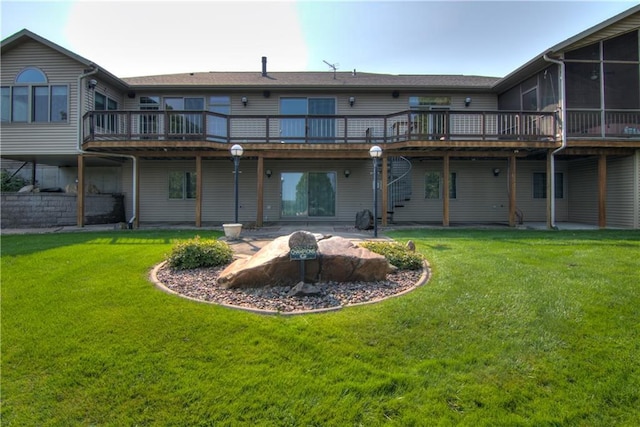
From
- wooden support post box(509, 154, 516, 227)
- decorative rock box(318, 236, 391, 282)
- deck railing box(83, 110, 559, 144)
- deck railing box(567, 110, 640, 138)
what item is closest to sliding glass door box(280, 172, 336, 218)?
deck railing box(83, 110, 559, 144)

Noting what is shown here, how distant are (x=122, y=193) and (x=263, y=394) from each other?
1430 centimetres

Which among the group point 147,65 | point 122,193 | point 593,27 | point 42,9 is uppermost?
point 147,65

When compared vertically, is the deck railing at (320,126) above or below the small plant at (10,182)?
above

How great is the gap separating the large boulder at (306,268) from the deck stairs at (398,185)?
28.5ft

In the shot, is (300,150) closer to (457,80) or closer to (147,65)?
(457,80)

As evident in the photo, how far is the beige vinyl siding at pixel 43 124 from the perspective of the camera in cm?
1209

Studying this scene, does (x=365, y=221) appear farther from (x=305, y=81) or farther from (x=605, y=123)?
(x=605, y=123)

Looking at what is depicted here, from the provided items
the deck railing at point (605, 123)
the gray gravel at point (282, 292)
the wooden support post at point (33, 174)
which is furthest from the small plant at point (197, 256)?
the wooden support post at point (33, 174)

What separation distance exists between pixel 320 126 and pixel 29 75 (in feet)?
34.5

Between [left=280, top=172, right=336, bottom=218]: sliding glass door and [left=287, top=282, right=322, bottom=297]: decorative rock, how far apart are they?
956cm

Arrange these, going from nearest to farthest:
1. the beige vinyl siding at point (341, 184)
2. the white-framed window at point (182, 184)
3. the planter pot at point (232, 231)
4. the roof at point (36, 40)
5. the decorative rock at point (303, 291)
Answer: the decorative rock at point (303, 291)
the planter pot at point (232, 231)
the roof at point (36, 40)
the beige vinyl siding at point (341, 184)
the white-framed window at point (182, 184)

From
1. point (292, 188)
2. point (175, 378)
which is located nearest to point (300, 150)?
point (292, 188)

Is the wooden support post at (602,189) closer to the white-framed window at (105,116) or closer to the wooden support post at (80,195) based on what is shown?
the white-framed window at (105,116)

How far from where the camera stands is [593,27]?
10.8 meters
